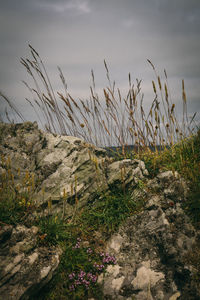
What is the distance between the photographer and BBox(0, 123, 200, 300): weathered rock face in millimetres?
1928

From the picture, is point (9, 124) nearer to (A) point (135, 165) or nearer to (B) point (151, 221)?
(A) point (135, 165)

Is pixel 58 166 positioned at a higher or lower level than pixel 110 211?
higher

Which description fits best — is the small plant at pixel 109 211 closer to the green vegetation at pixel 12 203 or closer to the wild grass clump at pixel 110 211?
the wild grass clump at pixel 110 211

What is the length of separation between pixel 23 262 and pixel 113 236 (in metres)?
1.24

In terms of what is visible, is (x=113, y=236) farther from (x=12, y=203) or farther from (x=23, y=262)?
(x=12, y=203)

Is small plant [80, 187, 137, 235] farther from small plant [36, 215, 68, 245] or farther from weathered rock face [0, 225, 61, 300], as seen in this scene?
weathered rock face [0, 225, 61, 300]

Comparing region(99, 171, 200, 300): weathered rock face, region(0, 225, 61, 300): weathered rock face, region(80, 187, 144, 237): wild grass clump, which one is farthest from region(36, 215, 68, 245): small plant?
region(99, 171, 200, 300): weathered rock face

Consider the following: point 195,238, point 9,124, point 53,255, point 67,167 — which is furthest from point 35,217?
point 195,238

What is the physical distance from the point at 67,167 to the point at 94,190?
63cm

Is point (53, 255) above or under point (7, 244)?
under

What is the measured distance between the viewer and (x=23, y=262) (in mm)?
1963

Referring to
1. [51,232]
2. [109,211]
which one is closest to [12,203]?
[51,232]

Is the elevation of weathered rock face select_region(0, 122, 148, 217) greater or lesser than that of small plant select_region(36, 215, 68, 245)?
greater

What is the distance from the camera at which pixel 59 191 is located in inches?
109
